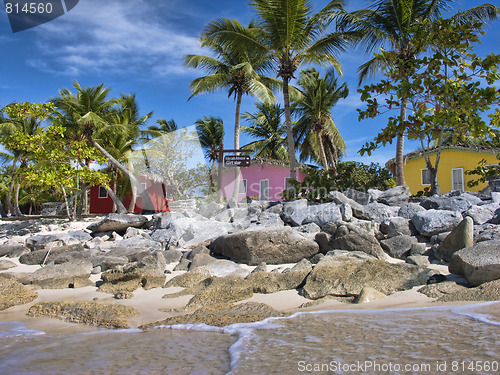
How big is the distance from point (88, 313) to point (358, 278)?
3.08 metres

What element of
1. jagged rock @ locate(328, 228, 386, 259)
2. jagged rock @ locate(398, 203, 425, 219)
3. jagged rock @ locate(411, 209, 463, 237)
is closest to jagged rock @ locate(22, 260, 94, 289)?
jagged rock @ locate(328, 228, 386, 259)

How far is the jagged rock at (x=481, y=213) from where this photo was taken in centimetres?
740

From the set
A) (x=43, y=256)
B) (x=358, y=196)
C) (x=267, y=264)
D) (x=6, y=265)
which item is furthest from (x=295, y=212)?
(x=6, y=265)

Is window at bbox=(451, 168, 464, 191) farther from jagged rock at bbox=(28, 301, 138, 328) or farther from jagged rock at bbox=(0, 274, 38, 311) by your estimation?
jagged rock at bbox=(0, 274, 38, 311)

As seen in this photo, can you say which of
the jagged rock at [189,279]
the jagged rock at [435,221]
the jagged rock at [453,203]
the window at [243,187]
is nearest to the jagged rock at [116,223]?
the jagged rock at [189,279]

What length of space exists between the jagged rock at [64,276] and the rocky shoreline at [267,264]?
0.02 m

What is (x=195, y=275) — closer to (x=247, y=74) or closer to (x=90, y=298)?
(x=90, y=298)

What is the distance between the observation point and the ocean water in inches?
93.5

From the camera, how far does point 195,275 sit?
5.48 m

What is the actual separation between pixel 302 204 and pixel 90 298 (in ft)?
19.2

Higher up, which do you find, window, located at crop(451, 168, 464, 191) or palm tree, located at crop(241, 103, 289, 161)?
palm tree, located at crop(241, 103, 289, 161)

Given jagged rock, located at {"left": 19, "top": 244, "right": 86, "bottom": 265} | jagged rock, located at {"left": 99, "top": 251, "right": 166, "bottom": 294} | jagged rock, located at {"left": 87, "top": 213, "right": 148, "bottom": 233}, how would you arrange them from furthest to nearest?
jagged rock, located at {"left": 87, "top": 213, "right": 148, "bottom": 233}, jagged rock, located at {"left": 19, "top": 244, "right": 86, "bottom": 265}, jagged rock, located at {"left": 99, "top": 251, "right": 166, "bottom": 294}

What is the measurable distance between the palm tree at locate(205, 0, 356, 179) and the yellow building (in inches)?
322

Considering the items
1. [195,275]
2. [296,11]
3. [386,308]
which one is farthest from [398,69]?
[296,11]
